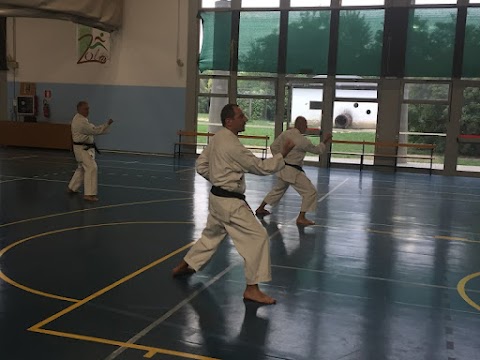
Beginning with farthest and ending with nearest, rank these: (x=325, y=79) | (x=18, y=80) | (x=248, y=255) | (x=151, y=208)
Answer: (x=18, y=80), (x=325, y=79), (x=151, y=208), (x=248, y=255)

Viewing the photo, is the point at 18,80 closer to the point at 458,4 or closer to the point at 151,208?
the point at 151,208

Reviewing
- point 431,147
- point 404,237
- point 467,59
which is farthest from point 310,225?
point 467,59

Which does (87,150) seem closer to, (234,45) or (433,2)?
(234,45)

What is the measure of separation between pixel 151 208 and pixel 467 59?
11898 millimetres

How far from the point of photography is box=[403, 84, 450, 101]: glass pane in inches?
669

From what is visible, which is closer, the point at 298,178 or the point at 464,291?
the point at 464,291

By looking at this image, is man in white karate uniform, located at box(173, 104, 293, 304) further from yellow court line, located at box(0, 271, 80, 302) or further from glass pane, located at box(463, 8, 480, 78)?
glass pane, located at box(463, 8, 480, 78)

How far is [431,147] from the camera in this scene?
1683cm

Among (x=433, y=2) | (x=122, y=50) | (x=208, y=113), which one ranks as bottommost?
(x=208, y=113)

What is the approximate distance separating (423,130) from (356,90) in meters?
2.52

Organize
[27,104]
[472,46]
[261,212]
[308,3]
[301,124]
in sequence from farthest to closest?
[27,104], [308,3], [472,46], [261,212], [301,124]

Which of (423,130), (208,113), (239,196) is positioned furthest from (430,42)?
(239,196)

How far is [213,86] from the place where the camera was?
19.4 metres

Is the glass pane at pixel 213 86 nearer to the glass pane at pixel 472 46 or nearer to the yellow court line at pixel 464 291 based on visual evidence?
the glass pane at pixel 472 46
